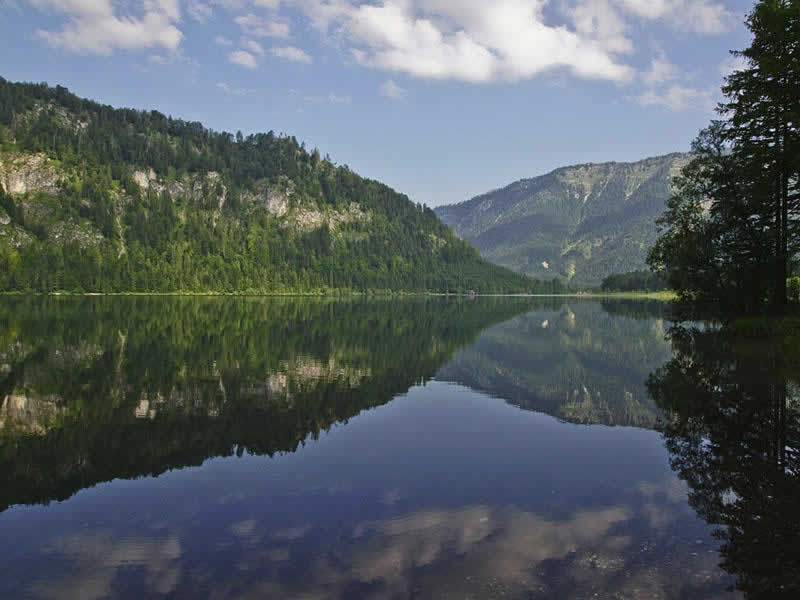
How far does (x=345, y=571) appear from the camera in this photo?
10742 millimetres

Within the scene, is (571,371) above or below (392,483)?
below

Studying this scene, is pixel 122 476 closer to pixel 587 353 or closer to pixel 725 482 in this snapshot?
pixel 725 482

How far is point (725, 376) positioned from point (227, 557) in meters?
28.1

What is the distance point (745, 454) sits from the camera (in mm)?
16875

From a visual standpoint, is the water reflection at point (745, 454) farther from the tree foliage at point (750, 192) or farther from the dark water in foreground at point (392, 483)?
the tree foliage at point (750, 192)

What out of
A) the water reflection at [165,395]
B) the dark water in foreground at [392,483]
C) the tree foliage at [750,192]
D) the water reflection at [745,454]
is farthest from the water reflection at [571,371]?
the tree foliage at [750,192]

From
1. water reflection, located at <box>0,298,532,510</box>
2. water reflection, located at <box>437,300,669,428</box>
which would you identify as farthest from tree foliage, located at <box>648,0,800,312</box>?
water reflection, located at <box>0,298,532,510</box>

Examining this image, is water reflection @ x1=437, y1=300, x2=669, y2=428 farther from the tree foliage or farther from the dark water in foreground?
the tree foliage

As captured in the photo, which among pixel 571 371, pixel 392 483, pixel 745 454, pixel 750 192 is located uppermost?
pixel 750 192

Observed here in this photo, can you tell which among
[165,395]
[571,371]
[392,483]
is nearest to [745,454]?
[392,483]

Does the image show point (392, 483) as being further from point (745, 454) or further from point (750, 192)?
point (750, 192)

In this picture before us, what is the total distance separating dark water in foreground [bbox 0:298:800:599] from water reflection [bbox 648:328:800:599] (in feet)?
0.26

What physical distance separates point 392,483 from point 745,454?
1017 centimetres

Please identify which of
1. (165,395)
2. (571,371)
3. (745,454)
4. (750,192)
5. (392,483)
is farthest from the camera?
(750,192)
